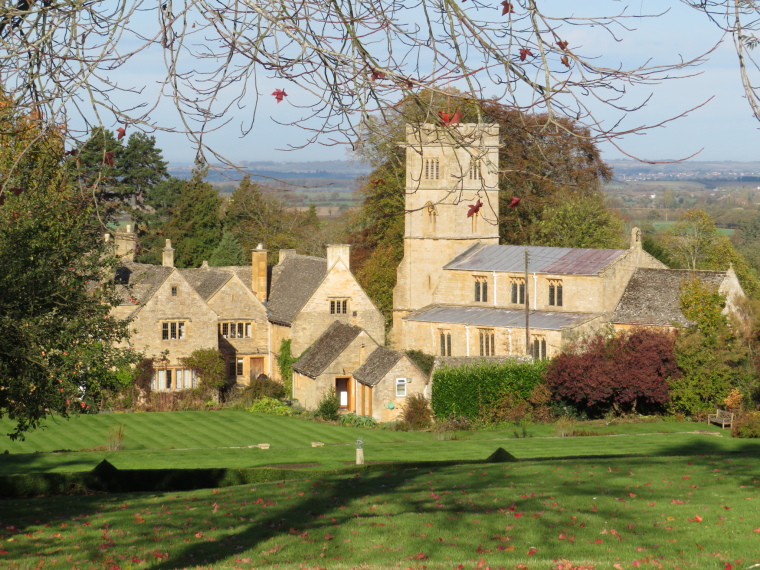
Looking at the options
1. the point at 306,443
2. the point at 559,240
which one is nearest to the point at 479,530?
the point at 306,443

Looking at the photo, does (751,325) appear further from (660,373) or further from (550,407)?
(550,407)

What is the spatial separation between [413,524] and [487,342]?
38297mm

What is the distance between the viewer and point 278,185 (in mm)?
8891

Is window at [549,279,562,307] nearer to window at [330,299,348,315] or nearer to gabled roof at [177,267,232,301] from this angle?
window at [330,299,348,315]

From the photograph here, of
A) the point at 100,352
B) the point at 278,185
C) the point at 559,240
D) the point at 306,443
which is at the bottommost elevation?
the point at 306,443

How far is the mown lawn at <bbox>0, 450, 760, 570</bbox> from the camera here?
13758 millimetres

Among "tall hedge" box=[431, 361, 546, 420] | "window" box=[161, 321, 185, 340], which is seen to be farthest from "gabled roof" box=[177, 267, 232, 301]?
"tall hedge" box=[431, 361, 546, 420]

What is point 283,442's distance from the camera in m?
39.8

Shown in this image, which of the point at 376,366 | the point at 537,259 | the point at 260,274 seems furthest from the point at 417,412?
the point at 260,274

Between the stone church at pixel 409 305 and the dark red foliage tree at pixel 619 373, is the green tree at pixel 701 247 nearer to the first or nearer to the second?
the stone church at pixel 409 305

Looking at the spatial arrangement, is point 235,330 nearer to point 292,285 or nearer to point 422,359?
point 292,285

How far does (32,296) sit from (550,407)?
28.8 meters

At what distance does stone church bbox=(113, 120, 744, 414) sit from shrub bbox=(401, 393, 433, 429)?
600 millimetres

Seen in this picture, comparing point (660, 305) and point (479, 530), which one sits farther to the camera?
point (660, 305)
